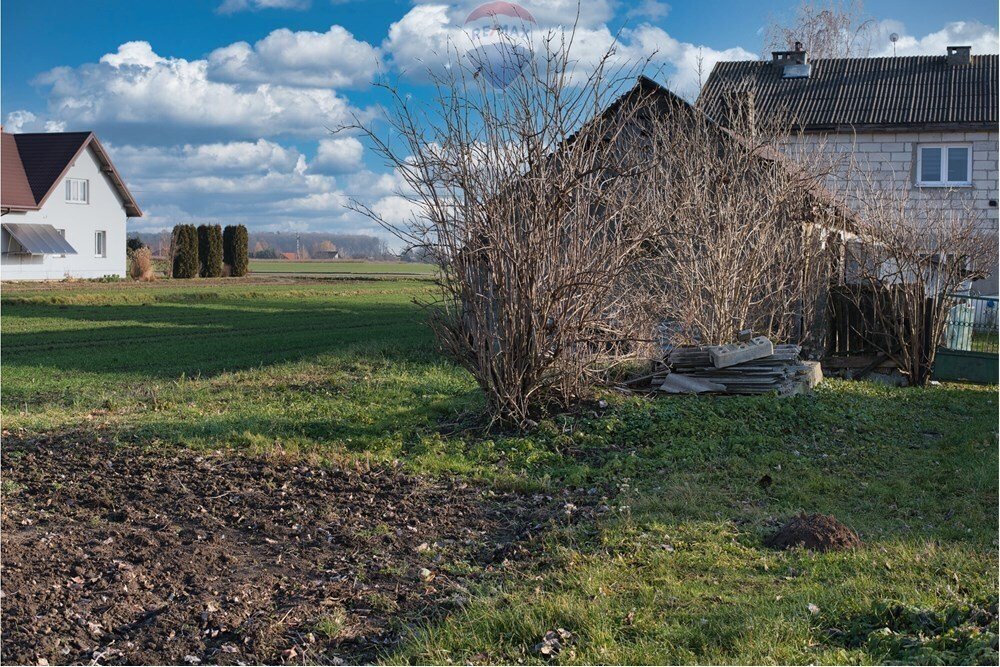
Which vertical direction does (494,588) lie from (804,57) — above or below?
below

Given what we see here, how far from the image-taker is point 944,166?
29469mm

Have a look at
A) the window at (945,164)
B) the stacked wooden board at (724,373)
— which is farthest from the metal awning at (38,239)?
the stacked wooden board at (724,373)

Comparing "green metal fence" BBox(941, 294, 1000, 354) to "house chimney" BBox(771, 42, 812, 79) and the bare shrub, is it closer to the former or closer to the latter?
"house chimney" BBox(771, 42, 812, 79)

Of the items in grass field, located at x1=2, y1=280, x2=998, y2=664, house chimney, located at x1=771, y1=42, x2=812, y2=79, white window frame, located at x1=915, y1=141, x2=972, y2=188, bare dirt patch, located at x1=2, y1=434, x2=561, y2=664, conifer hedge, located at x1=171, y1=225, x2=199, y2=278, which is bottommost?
bare dirt patch, located at x1=2, y1=434, x2=561, y2=664

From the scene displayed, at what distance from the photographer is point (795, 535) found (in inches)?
232

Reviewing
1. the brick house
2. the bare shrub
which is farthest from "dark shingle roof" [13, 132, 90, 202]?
the brick house

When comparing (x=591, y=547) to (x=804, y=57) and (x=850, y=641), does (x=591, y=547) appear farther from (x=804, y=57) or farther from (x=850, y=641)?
(x=804, y=57)

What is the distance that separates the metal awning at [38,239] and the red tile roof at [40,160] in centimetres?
105

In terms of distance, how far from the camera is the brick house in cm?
2880

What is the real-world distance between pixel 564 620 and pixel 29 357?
14.7 meters

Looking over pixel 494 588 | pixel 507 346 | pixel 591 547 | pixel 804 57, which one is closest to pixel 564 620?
pixel 494 588

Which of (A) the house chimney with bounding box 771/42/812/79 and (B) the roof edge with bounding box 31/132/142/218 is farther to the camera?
(B) the roof edge with bounding box 31/132/142/218

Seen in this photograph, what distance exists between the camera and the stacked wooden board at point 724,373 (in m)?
11.4

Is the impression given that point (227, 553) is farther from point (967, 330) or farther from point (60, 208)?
point (60, 208)
